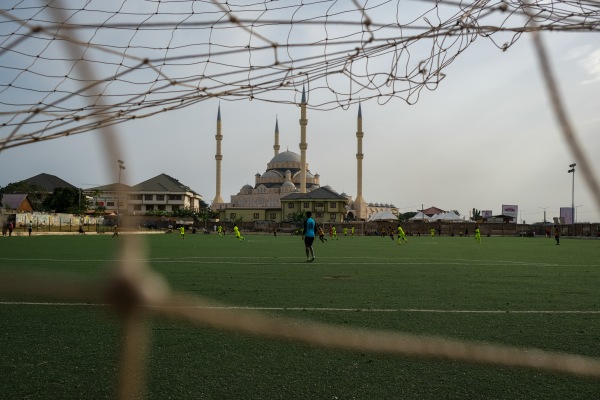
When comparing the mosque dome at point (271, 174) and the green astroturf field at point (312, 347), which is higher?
the mosque dome at point (271, 174)

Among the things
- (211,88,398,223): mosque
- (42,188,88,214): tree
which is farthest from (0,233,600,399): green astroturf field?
(211,88,398,223): mosque

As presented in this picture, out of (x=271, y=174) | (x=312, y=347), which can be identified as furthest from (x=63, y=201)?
(x=312, y=347)

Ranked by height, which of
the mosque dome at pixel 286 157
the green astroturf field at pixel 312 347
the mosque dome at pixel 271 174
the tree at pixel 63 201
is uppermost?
the mosque dome at pixel 286 157

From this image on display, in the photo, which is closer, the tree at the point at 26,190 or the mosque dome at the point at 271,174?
the tree at the point at 26,190

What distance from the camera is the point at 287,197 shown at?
85.8 metres

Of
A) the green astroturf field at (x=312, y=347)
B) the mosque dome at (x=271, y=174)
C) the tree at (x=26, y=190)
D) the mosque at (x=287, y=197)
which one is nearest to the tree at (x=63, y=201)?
the tree at (x=26, y=190)

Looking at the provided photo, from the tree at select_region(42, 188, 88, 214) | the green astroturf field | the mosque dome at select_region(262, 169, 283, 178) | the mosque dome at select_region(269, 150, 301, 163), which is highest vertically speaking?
the mosque dome at select_region(269, 150, 301, 163)

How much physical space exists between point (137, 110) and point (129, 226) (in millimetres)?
1887

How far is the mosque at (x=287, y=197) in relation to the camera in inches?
3228

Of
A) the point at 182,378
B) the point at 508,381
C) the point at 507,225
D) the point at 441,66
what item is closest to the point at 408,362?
the point at 508,381

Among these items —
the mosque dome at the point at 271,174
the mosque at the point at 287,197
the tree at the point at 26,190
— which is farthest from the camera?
the mosque dome at the point at 271,174

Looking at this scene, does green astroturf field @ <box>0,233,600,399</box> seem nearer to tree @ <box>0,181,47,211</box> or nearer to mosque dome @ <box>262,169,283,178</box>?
tree @ <box>0,181,47,211</box>

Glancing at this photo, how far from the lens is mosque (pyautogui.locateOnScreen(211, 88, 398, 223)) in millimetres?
82000

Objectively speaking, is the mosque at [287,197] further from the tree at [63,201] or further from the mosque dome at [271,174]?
the tree at [63,201]
